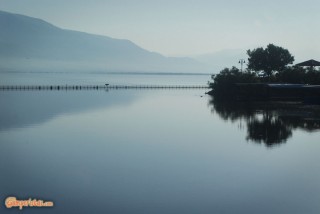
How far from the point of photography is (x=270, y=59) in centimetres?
11706

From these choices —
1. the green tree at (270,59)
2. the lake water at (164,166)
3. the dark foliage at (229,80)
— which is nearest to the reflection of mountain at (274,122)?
the lake water at (164,166)

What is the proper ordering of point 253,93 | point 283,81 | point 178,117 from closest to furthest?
1. point 178,117
2. point 253,93
3. point 283,81

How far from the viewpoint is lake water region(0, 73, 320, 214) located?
745 inches

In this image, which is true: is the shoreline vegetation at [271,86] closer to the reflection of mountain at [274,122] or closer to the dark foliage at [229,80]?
the dark foliage at [229,80]

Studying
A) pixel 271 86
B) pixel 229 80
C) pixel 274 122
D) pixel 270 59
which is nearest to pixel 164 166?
pixel 274 122

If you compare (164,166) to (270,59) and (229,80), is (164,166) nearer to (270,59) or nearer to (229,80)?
(229,80)

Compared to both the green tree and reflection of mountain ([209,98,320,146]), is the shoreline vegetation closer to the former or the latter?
reflection of mountain ([209,98,320,146])

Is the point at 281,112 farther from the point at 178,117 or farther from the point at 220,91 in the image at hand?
the point at 220,91

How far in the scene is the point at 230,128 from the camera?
1706 inches

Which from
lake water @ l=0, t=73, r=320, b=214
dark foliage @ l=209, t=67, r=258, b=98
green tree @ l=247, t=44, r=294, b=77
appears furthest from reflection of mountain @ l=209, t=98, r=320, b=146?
green tree @ l=247, t=44, r=294, b=77

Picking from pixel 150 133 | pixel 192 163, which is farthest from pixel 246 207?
pixel 150 133

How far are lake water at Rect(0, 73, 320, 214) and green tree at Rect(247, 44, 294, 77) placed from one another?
2832 inches

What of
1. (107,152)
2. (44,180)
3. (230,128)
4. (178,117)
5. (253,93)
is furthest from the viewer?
(253,93)

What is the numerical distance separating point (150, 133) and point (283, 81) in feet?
192
